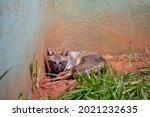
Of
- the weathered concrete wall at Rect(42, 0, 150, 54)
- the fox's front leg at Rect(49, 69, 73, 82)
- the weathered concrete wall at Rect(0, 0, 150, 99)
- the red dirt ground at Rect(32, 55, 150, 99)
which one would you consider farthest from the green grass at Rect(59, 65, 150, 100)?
the weathered concrete wall at Rect(42, 0, 150, 54)

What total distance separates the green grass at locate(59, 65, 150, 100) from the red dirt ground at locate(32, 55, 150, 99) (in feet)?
1.05

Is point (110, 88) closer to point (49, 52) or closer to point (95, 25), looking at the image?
point (49, 52)

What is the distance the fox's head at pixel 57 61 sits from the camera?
6508 millimetres

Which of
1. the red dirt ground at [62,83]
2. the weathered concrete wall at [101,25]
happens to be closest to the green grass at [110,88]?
the red dirt ground at [62,83]

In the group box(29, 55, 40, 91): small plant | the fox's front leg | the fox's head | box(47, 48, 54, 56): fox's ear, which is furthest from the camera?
box(47, 48, 54, 56): fox's ear

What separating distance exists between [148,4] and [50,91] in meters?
2.08

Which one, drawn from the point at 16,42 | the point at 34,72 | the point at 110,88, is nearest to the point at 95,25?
the point at 34,72

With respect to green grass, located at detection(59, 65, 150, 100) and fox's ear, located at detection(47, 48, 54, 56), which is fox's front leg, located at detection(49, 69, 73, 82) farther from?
green grass, located at detection(59, 65, 150, 100)

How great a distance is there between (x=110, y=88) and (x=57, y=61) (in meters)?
1.70

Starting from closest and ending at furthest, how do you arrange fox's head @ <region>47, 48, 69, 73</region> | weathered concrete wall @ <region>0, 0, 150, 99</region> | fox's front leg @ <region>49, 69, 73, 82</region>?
fox's front leg @ <region>49, 69, 73, 82</region> → fox's head @ <region>47, 48, 69, 73</region> → weathered concrete wall @ <region>0, 0, 150, 99</region>

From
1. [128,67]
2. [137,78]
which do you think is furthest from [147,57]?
[137,78]

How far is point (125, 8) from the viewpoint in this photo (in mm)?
7004

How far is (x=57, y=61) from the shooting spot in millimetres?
6512

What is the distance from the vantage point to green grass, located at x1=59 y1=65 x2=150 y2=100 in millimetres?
4883
